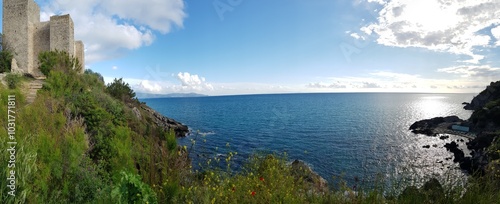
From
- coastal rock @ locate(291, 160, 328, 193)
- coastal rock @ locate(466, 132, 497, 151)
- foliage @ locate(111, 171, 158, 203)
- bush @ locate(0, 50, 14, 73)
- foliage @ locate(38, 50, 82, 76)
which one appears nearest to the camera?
foliage @ locate(111, 171, 158, 203)

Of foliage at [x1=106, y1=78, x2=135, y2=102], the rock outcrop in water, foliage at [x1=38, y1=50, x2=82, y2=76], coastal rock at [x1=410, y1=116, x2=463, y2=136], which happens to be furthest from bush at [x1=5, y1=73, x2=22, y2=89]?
coastal rock at [x1=410, y1=116, x2=463, y2=136]

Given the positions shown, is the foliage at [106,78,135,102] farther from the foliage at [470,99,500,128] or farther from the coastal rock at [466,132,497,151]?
Answer: the foliage at [470,99,500,128]

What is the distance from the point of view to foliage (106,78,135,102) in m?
24.4

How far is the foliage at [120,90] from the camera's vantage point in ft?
80.2

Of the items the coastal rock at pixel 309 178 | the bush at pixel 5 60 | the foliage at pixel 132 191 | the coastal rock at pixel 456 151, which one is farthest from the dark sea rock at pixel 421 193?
the coastal rock at pixel 456 151

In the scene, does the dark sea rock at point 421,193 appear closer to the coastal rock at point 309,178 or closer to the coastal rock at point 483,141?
the coastal rock at point 309,178

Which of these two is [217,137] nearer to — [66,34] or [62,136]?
[66,34]

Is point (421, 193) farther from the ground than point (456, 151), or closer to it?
farther from the ground

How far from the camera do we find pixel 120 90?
25.4 metres

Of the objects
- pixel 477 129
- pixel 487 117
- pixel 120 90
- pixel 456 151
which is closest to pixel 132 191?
pixel 120 90

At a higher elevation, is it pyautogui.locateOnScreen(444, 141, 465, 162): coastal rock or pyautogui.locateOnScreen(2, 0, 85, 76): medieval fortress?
pyautogui.locateOnScreen(2, 0, 85, 76): medieval fortress

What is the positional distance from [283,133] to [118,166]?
39345 mm

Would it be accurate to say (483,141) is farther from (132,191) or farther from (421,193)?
(132,191)

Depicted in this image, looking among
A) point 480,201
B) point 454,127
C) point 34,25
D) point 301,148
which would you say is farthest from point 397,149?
point 34,25
